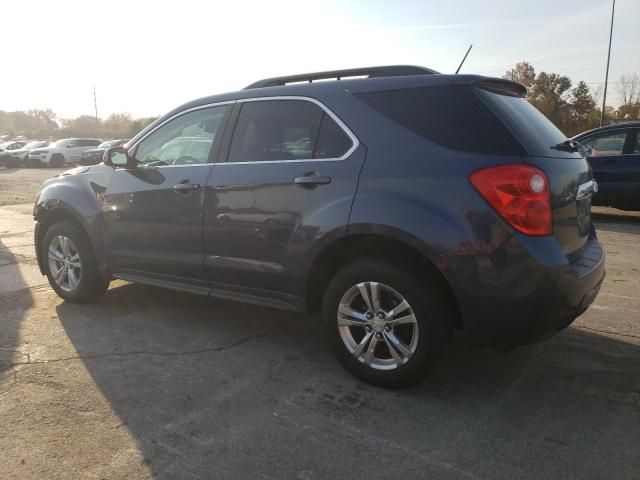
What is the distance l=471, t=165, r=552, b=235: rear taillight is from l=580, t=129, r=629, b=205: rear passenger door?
285 inches

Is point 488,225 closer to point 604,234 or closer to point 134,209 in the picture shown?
point 134,209

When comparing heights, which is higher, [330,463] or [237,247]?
[237,247]

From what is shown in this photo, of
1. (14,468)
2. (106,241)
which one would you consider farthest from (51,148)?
(14,468)

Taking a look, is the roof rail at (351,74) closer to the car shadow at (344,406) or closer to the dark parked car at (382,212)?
the dark parked car at (382,212)

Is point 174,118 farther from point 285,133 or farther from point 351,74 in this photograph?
point 351,74

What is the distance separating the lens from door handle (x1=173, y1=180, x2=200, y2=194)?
3977 mm

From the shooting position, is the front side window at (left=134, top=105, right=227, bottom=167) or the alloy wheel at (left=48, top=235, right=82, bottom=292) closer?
the front side window at (left=134, top=105, right=227, bottom=167)

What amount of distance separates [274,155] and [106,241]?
1874 millimetres

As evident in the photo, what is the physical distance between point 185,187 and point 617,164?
8051 millimetres

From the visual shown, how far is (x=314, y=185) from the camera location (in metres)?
3.38

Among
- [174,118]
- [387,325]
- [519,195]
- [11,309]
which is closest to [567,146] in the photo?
[519,195]

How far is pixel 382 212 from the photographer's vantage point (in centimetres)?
311

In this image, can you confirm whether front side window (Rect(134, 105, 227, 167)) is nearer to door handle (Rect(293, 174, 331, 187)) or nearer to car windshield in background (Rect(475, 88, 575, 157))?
door handle (Rect(293, 174, 331, 187))

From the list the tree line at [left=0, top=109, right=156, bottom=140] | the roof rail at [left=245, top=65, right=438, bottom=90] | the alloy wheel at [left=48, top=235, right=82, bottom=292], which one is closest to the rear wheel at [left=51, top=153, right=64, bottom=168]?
the tree line at [left=0, top=109, right=156, bottom=140]
